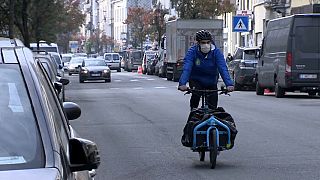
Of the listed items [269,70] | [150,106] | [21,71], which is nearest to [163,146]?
[21,71]

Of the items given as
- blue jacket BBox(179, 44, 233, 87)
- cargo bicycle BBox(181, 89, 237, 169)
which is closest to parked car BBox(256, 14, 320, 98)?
blue jacket BBox(179, 44, 233, 87)

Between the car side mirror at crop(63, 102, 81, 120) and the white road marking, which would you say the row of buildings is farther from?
the white road marking

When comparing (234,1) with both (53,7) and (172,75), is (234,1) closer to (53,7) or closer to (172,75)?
(172,75)

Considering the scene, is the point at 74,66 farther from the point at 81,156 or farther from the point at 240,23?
the point at 81,156

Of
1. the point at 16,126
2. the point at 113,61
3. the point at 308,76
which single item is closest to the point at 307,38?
the point at 308,76

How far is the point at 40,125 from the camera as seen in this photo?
15.2ft

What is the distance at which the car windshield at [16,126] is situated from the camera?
4.50 metres

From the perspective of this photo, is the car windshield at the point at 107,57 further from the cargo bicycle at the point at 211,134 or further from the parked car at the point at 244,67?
the cargo bicycle at the point at 211,134

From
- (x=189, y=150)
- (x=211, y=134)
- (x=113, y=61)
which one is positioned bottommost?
(x=113, y=61)

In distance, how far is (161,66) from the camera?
56.9 meters

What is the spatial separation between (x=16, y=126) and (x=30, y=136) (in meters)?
0.15

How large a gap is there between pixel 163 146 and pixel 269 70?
1711 cm

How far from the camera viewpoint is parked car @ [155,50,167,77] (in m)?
54.3

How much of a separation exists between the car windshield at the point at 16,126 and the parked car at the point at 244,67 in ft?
96.4
